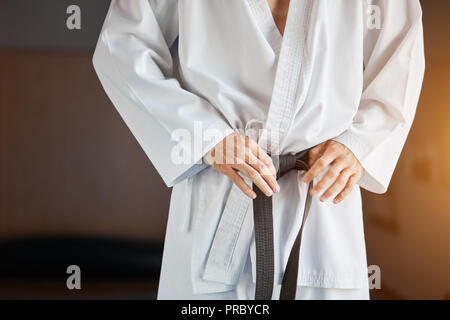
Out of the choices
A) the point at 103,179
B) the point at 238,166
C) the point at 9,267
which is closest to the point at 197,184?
the point at 238,166

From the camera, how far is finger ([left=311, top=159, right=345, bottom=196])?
80 centimetres

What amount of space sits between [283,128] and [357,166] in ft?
0.44

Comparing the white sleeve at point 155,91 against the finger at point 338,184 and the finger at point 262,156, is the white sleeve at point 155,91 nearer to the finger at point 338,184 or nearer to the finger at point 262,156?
the finger at point 262,156

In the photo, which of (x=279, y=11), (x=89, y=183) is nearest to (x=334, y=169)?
(x=279, y=11)

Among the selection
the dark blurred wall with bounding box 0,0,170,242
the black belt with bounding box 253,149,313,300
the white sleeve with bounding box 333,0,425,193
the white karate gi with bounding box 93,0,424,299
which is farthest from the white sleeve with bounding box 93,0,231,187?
the dark blurred wall with bounding box 0,0,170,242

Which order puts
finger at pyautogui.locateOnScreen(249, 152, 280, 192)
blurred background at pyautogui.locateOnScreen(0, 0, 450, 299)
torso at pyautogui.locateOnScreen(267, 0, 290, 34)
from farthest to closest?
1. blurred background at pyautogui.locateOnScreen(0, 0, 450, 299)
2. torso at pyautogui.locateOnScreen(267, 0, 290, 34)
3. finger at pyautogui.locateOnScreen(249, 152, 280, 192)

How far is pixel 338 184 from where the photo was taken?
819 millimetres

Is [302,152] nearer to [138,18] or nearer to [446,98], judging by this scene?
[138,18]

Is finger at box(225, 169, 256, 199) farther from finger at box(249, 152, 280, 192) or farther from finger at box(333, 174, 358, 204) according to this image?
finger at box(333, 174, 358, 204)

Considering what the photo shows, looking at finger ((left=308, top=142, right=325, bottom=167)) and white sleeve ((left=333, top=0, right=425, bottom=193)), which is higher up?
white sleeve ((left=333, top=0, right=425, bottom=193))

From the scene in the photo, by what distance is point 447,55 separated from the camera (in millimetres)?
1276

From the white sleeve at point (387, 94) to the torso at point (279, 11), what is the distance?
0.53ft

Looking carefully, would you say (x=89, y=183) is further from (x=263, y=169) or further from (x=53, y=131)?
(x=263, y=169)

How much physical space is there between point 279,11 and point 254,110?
180 mm
